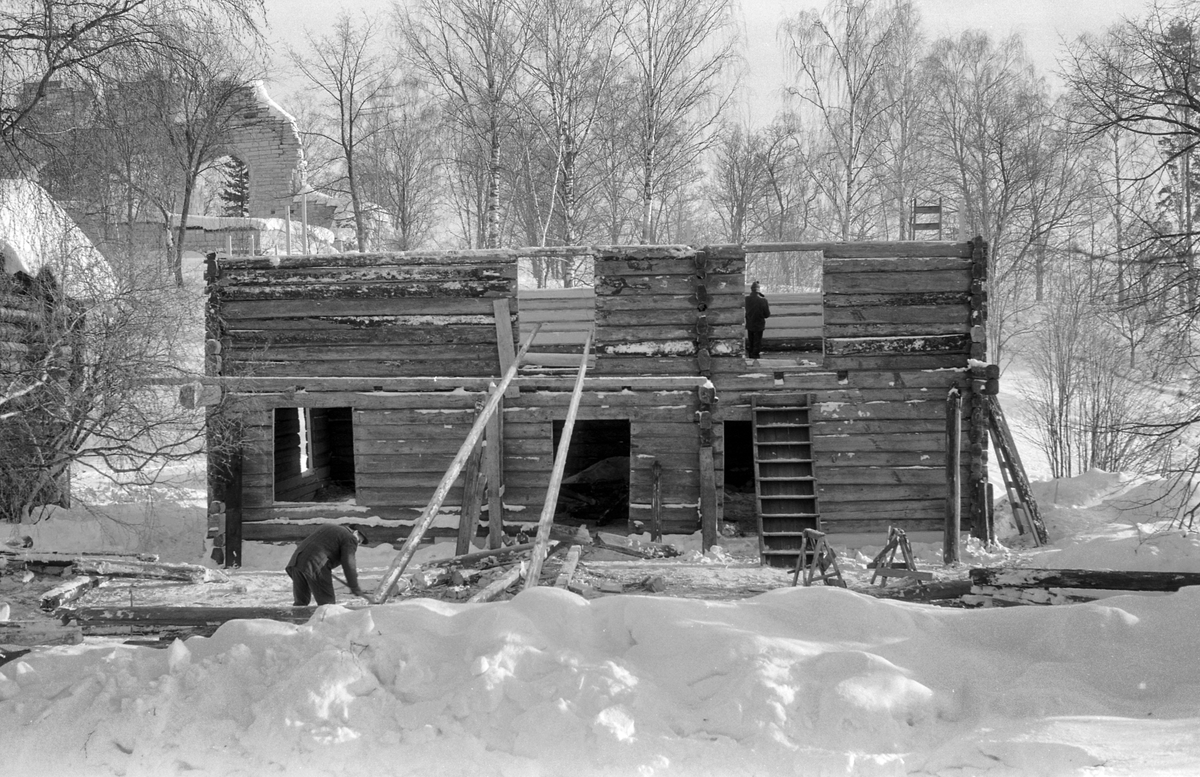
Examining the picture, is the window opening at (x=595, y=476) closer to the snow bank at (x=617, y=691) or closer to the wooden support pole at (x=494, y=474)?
the wooden support pole at (x=494, y=474)

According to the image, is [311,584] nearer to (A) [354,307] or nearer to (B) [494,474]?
(B) [494,474]

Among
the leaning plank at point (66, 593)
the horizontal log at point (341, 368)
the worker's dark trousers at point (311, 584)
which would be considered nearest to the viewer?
the worker's dark trousers at point (311, 584)

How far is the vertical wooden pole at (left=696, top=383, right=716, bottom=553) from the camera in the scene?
12750 mm

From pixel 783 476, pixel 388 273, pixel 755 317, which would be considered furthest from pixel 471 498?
pixel 755 317

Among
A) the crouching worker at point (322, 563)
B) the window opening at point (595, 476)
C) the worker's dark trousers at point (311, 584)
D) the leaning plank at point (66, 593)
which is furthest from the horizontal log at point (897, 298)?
the leaning plank at point (66, 593)

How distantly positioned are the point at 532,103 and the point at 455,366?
13164 millimetres

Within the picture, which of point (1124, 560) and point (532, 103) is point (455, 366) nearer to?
point (1124, 560)

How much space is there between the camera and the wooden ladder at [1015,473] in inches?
515

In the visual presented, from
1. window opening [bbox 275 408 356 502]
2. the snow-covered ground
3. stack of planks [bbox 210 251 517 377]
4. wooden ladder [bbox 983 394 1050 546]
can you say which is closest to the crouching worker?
the snow-covered ground

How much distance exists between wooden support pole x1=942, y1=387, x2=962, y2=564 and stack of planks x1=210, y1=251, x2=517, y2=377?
21.2 feet

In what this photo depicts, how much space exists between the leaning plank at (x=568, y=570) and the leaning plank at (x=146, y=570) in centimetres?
449

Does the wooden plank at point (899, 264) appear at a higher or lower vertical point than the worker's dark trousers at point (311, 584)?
higher

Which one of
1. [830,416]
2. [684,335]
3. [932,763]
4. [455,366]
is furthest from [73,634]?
[830,416]

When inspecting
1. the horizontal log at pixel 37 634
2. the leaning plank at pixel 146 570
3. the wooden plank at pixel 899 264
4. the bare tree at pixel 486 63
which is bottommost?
the leaning plank at pixel 146 570
